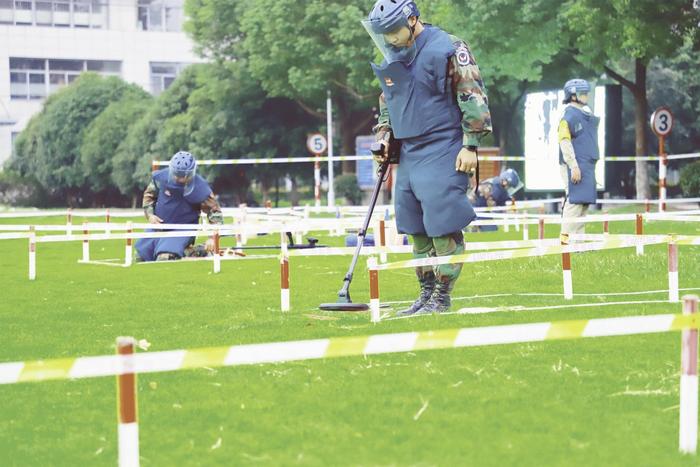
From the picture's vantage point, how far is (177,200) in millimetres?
16766

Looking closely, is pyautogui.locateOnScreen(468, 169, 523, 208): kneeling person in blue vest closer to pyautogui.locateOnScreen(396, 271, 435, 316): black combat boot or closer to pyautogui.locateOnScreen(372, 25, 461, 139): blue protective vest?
pyautogui.locateOnScreen(396, 271, 435, 316): black combat boot

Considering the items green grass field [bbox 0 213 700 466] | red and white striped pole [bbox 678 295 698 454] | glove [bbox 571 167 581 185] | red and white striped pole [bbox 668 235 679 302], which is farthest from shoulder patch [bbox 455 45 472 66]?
glove [bbox 571 167 581 185]

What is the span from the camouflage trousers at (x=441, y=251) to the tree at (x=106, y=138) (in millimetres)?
50835

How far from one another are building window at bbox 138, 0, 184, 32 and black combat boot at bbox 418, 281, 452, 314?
253 ft

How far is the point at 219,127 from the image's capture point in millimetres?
51844

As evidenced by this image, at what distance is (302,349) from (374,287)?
4.48 metres

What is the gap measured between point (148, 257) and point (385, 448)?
12613 millimetres

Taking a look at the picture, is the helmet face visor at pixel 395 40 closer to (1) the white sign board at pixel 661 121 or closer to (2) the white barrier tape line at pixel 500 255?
(2) the white barrier tape line at pixel 500 255

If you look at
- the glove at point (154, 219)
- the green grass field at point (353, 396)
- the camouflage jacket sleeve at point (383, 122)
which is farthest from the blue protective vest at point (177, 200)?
the camouflage jacket sleeve at point (383, 122)

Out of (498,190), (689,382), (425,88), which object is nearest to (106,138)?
(498,190)

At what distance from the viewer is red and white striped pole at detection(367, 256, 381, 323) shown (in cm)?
856

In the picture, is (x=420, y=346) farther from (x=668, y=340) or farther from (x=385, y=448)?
(x=668, y=340)

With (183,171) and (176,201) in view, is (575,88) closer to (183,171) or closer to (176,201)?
(183,171)

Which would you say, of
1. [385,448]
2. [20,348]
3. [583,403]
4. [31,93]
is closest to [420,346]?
[385,448]
